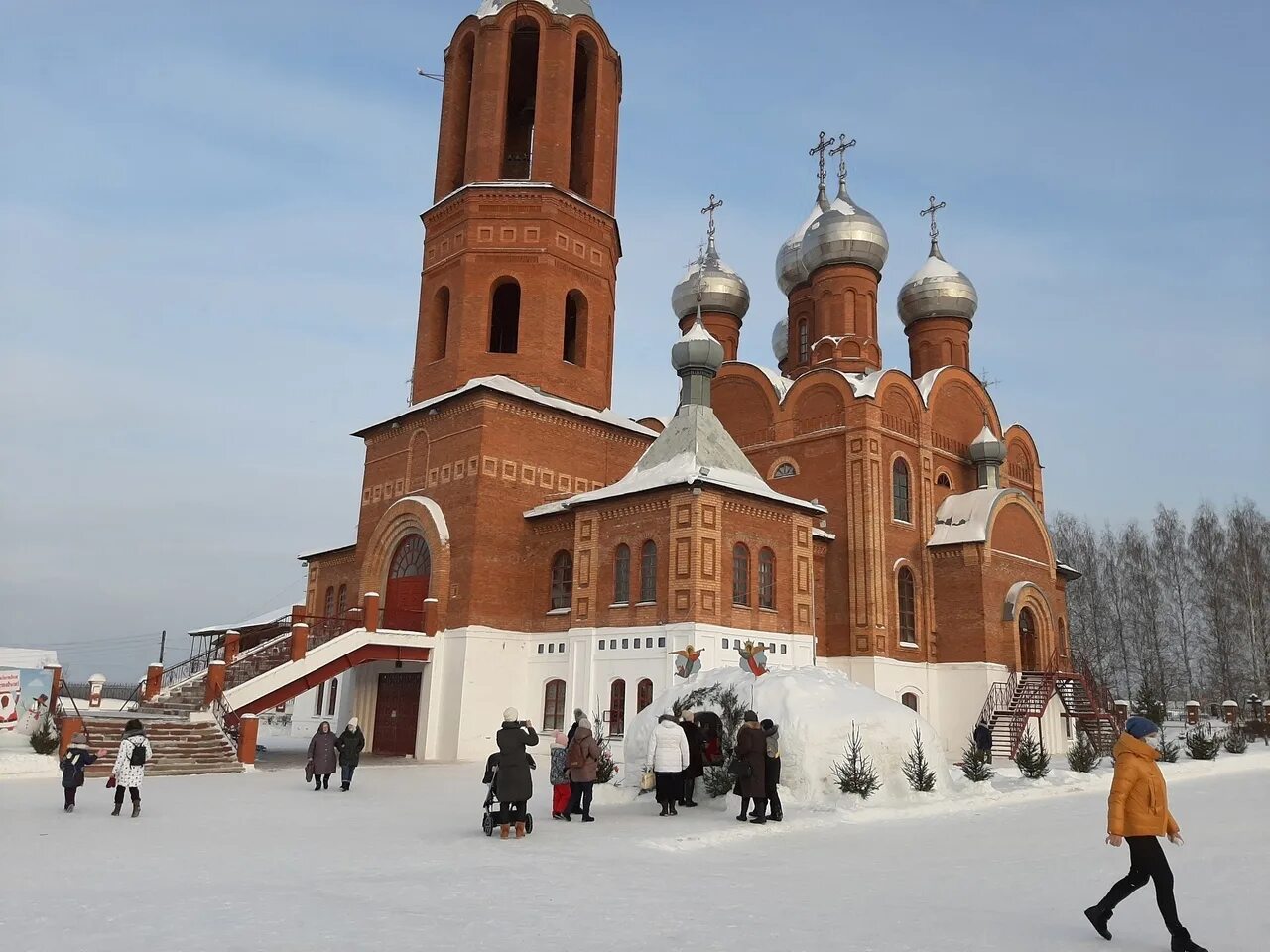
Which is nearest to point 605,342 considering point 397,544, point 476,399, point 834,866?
point 476,399

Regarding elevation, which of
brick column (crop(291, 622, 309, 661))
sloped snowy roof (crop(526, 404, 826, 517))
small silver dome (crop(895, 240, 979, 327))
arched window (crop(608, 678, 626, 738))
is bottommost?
arched window (crop(608, 678, 626, 738))

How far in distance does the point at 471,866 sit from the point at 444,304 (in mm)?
18263

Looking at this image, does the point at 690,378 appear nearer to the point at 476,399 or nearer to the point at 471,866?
the point at 476,399

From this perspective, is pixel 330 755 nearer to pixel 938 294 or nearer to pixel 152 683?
pixel 152 683

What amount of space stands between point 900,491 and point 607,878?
19.3 meters

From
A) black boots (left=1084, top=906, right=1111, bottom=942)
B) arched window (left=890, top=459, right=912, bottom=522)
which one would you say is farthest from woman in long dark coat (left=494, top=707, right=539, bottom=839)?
arched window (left=890, top=459, right=912, bottom=522)

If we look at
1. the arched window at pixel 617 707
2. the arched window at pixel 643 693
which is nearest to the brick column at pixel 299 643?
the arched window at pixel 617 707

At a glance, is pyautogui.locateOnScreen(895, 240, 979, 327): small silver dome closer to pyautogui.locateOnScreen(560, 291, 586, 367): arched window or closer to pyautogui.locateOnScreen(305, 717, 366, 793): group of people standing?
pyautogui.locateOnScreen(560, 291, 586, 367): arched window

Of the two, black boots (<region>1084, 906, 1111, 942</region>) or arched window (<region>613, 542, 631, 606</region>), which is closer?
black boots (<region>1084, 906, 1111, 942</region>)

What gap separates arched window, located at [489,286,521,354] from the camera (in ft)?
77.6

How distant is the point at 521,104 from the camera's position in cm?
2573

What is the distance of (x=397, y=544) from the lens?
22406mm

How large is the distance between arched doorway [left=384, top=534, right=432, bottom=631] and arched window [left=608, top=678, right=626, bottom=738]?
444 cm

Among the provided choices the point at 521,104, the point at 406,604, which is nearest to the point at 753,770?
the point at 406,604
